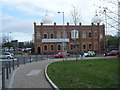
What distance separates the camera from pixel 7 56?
45.2 m

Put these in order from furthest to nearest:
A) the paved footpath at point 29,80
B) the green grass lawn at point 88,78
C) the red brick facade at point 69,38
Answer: the red brick facade at point 69,38, the paved footpath at point 29,80, the green grass lawn at point 88,78

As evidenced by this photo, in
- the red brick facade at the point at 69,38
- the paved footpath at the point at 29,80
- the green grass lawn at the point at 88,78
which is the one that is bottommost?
the paved footpath at the point at 29,80

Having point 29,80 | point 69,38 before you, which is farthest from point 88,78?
point 69,38

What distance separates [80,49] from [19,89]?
5527 centimetres

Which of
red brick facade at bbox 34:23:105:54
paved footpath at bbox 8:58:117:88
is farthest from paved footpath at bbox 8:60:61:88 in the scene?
red brick facade at bbox 34:23:105:54

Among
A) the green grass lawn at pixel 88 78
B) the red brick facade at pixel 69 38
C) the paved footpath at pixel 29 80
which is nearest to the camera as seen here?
the green grass lawn at pixel 88 78

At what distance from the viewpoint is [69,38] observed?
63.4 m

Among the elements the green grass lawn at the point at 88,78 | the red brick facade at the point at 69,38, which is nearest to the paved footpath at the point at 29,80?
the green grass lawn at the point at 88,78

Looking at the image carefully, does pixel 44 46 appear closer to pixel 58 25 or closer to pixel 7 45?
pixel 58 25

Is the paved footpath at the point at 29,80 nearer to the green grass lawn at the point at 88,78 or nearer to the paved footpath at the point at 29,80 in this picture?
the paved footpath at the point at 29,80

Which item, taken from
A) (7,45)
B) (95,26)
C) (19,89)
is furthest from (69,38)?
(19,89)

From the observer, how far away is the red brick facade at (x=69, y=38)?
61.7 meters

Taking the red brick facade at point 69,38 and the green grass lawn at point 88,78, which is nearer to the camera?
the green grass lawn at point 88,78

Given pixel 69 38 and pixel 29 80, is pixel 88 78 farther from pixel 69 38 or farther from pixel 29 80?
pixel 69 38
